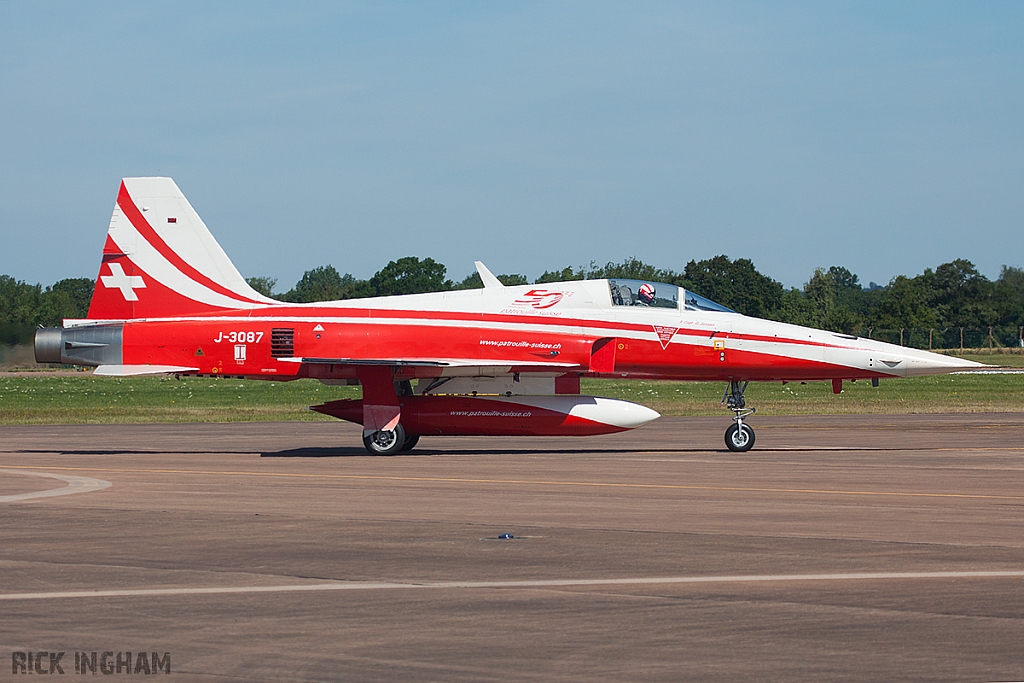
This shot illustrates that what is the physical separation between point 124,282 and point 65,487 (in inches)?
287

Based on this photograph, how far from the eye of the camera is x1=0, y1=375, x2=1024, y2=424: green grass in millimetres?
35094

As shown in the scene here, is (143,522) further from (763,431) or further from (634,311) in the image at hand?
(763,431)

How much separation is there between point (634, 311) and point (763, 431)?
673cm

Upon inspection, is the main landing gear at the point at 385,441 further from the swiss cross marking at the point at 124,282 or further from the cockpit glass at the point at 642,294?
the swiss cross marking at the point at 124,282

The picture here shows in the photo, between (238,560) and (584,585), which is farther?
(238,560)

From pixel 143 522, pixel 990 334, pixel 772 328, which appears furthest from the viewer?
pixel 990 334

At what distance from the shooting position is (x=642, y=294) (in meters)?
21.6

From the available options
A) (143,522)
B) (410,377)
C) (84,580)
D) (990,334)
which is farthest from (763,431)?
(990,334)

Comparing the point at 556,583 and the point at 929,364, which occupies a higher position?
the point at 929,364

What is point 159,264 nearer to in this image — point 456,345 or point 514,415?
point 456,345

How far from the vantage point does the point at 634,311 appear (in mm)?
21438

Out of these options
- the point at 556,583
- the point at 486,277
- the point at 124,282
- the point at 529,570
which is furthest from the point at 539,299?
the point at 556,583

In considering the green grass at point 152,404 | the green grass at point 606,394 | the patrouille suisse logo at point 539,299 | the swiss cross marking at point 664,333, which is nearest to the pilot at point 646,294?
the swiss cross marking at point 664,333

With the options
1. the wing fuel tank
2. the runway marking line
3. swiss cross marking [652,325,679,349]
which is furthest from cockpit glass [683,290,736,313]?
the runway marking line
